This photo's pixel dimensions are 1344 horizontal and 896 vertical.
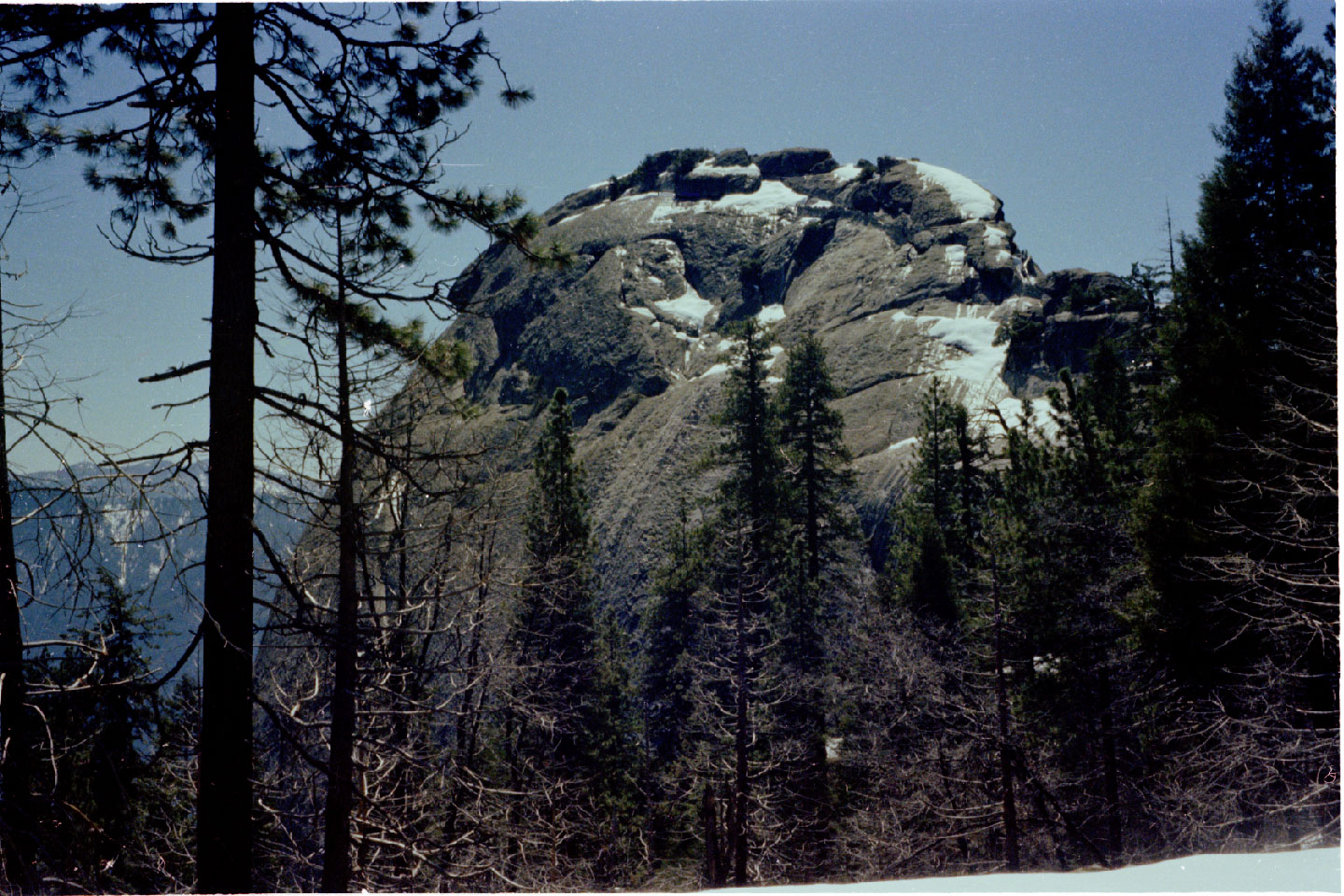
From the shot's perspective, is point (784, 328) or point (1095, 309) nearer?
point (1095, 309)

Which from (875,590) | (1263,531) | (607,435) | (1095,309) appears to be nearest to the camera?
(1263,531)

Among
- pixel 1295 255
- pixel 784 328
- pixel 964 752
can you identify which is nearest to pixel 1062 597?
pixel 964 752

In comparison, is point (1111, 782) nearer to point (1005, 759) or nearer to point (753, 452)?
point (1005, 759)

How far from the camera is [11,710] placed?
4.08m

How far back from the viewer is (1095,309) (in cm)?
3073

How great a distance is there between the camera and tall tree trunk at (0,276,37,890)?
3906 mm

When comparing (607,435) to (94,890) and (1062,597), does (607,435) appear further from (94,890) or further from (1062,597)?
(94,890)

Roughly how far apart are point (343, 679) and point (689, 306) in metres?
44.5

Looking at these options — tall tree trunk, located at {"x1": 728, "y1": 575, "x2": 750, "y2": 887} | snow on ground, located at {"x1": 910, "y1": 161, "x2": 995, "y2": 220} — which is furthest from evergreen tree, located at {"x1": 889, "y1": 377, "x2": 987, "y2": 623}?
snow on ground, located at {"x1": 910, "y1": 161, "x2": 995, "y2": 220}

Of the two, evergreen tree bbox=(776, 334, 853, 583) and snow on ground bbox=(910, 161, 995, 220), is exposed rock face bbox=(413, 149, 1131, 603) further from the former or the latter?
evergreen tree bbox=(776, 334, 853, 583)

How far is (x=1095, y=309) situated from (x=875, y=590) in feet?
58.6

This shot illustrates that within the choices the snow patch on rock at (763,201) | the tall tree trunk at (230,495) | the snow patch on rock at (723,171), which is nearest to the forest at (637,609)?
the tall tree trunk at (230,495)

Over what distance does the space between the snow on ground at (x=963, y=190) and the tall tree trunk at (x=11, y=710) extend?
48.1 m

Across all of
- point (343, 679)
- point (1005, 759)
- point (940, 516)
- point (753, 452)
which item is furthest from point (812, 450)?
point (343, 679)
